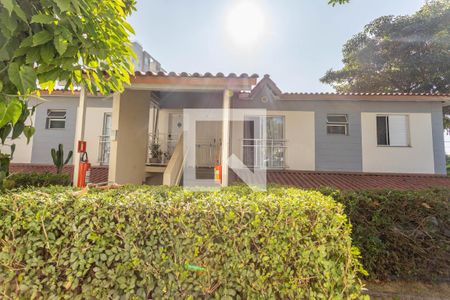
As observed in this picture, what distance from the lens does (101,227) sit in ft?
8.12

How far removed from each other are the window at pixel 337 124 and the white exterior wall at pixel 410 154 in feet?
4.02

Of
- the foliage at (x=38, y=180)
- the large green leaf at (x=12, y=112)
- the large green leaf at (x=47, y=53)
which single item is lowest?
the foliage at (x=38, y=180)

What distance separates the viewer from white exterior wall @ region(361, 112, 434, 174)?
1031 centimetres

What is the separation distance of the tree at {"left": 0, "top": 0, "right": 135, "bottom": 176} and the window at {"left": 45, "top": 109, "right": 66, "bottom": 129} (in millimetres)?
9958

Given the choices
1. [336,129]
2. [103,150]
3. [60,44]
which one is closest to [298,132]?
[336,129]

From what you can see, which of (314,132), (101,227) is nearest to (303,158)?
(314,132)

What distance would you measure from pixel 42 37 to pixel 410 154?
13.0 m

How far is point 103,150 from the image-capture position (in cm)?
1064

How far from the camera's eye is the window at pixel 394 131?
→ 10.5 meters

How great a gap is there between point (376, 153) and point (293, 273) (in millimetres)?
10114

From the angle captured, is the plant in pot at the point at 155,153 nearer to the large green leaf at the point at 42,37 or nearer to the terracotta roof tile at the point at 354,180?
the terracotta roof tile at the point at 354,180

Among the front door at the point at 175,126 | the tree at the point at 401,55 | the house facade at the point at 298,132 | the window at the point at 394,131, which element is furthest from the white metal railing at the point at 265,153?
the tree at the point at 401,55

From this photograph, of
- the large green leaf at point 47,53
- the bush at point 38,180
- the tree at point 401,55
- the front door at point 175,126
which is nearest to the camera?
the large green leaf at point 47,53

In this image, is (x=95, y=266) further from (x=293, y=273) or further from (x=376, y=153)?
(x=376, y=153)
